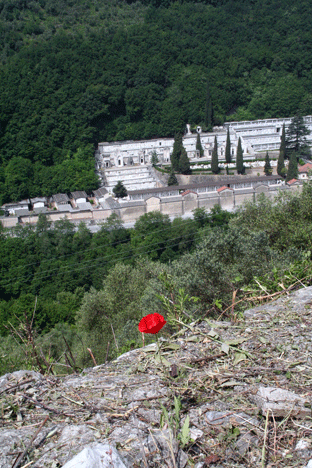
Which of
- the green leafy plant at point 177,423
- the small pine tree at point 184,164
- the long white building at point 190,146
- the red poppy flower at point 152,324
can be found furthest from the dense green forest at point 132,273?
the long white building at point 190,146

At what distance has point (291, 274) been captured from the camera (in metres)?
3.61

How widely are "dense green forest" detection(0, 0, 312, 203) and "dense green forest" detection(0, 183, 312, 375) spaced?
14.2 metres

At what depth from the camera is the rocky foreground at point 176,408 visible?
163cm

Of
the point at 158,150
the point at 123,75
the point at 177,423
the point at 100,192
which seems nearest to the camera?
the point at 177,423

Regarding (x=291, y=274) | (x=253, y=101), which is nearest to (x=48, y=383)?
(x=291, y=274)

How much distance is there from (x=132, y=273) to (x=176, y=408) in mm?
10682

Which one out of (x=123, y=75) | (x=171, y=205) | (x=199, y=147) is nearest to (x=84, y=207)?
(x=171, y=205)

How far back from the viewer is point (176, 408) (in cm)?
174

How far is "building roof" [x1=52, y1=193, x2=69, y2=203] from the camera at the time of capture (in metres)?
34.9

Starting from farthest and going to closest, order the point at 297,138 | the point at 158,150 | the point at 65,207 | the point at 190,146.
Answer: the point at 158,150
the point at 190,146
the point at 297,138
the point at 65,207

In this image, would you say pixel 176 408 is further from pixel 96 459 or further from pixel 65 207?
pixel 65 207

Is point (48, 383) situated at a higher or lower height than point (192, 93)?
lower

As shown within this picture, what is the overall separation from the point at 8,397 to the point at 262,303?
194 cm

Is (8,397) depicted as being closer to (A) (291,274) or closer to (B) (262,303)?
(B) (262,303)
